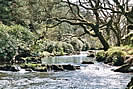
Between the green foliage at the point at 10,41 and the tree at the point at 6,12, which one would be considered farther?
the tree at the point at 6,12

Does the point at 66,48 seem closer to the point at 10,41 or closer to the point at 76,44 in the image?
the point at 76,44

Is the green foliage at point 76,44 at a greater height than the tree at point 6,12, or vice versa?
the tree at point 6,12

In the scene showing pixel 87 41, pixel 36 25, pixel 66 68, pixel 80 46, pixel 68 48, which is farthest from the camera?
pixel 87 41

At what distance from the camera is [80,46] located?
204 feet

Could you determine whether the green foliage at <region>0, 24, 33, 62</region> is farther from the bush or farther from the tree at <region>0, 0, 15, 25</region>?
the bush

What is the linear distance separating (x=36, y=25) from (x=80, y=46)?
2064 centimetres

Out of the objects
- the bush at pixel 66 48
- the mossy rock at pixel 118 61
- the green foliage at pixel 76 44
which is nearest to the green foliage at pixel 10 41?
the mossy rock at pixel 118 61

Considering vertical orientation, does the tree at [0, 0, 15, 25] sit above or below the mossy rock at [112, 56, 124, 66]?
above

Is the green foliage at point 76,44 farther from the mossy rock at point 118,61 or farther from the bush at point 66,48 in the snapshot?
the mossy rock at point 118,61

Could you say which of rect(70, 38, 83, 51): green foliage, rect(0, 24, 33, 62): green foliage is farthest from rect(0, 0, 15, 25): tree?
rect(70, 38, 83, 51): green foliage

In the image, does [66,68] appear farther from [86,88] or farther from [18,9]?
[18,9]

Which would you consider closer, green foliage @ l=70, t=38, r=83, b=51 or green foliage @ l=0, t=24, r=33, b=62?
green foliage @ l=0, t=24, r=33, b=62

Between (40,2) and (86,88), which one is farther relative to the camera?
(40,2)

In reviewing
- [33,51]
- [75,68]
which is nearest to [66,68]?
[75,68]
